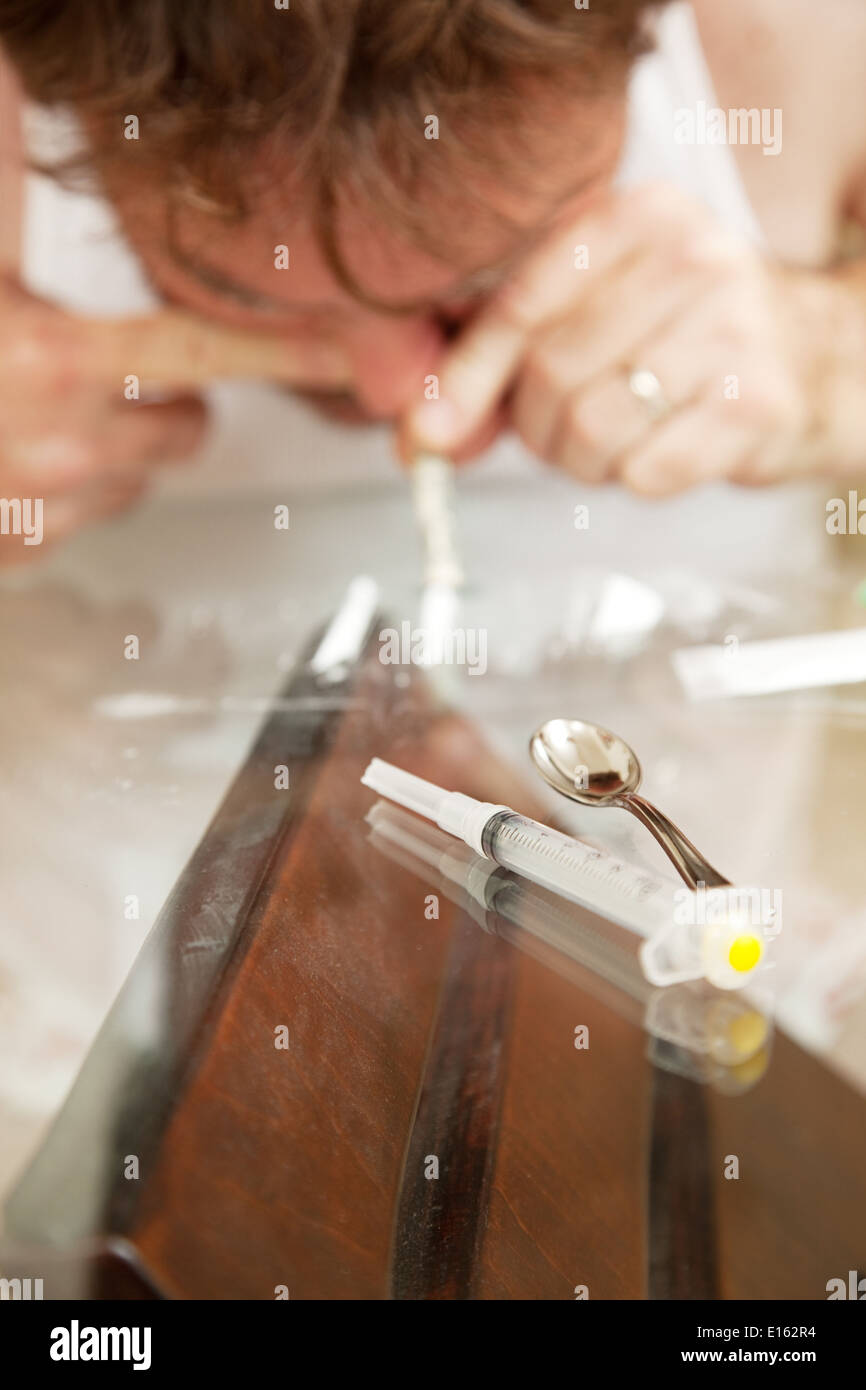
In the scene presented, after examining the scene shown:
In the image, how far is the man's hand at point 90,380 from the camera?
2.30 ft

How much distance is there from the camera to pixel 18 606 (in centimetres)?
70

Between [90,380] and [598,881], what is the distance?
2.05 feet

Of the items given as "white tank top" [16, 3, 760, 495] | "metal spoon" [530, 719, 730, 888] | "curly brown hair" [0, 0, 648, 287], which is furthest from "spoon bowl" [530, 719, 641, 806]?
"white tank top" [16, 3, 760, 495]

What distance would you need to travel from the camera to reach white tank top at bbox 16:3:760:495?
2.29ft

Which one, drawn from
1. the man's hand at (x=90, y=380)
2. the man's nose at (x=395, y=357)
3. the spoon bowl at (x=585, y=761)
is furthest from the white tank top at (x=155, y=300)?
the spoon bowl at (x=585, y=761)

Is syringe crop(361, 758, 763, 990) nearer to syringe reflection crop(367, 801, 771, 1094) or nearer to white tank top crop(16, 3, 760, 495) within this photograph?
syringe reflection crop(367, 801, 771, 1094)

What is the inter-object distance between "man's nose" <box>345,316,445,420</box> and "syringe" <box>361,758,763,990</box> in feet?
1.24

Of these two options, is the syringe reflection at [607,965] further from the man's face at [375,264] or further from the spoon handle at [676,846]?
the man's face at [375,264]

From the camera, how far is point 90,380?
2.50ft

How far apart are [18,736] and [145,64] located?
1.04 ft

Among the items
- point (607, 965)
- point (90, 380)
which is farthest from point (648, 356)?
point (607, 965)

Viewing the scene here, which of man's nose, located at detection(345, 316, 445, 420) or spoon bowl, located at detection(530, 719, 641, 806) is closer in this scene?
spoon bowl, located at detection(530, 719, 641, 806)

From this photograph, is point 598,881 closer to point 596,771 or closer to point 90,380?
point 596,771

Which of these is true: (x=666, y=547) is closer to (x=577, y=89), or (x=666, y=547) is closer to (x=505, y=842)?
(x=577, y=89)
